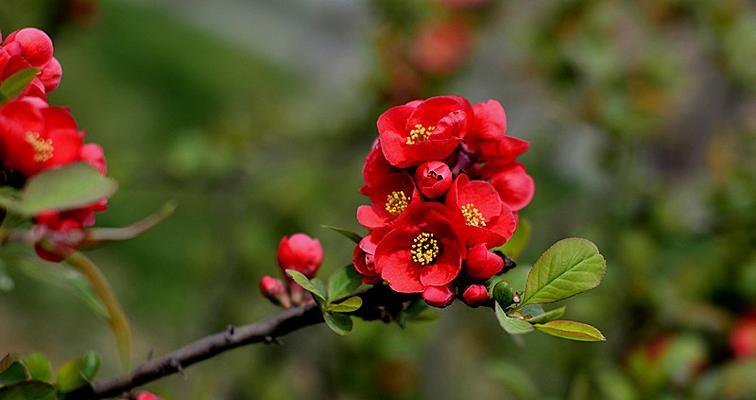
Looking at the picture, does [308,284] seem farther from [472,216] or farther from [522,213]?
[522,213]

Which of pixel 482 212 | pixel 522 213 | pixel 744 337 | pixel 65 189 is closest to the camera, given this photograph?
pixel 65 189

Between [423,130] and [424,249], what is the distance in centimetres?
10

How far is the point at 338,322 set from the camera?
605mm

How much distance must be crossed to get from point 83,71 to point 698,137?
10.6 ft

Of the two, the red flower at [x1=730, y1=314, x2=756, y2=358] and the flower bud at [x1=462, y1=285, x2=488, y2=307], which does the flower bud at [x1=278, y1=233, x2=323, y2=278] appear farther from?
the red flower at [x1=730, y1=314, x2=756, y2=358]

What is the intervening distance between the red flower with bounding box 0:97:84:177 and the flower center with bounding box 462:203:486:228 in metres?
0.30

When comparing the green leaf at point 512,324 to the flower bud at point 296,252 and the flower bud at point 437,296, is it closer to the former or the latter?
the flower bud at point 437,296

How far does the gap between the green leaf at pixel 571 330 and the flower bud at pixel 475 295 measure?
0.04 metres

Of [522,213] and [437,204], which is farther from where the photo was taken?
[522,213]

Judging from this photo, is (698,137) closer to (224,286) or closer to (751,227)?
(751,227)

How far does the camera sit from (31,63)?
0.63m

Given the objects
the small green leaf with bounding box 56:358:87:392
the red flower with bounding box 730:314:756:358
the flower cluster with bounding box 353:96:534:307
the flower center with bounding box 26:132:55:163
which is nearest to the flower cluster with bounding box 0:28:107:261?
the flower center with bounding box 26:132:55:163

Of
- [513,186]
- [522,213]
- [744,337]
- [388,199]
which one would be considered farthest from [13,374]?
[522,213]

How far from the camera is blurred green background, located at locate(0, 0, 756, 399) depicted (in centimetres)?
146
